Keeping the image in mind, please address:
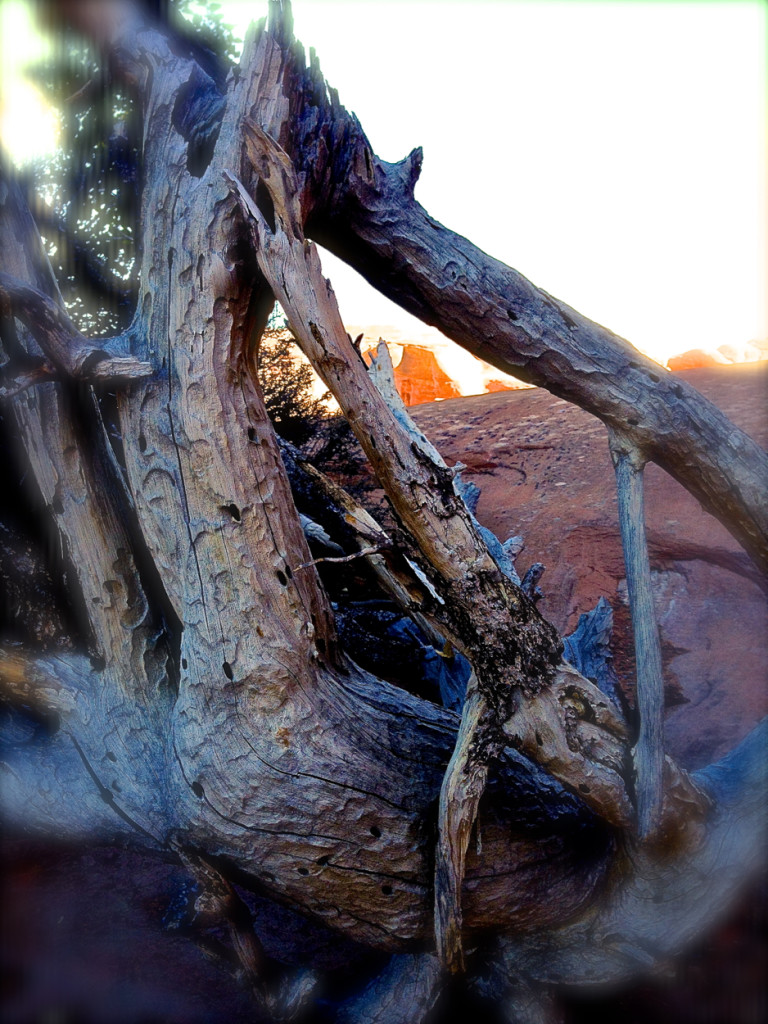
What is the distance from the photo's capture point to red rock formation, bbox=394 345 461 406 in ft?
62.4

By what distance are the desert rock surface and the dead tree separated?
143cm

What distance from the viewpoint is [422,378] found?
1934 centimetres

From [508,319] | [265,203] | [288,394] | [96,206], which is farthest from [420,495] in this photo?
[288,394]

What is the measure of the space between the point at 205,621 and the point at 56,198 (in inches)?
115

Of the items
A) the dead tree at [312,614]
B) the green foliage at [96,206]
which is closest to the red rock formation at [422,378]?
the green foliage at [96,206]

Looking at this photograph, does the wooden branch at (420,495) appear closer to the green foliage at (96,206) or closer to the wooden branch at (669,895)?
the wooden branch at (669,895)

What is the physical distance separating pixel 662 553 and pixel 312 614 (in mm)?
3457

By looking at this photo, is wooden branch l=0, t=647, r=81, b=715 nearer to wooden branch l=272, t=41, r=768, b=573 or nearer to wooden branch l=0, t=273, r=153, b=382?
wooden branch l=0, t=273, r=153, b=382

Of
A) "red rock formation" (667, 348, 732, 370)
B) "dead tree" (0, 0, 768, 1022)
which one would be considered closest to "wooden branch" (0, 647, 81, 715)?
"dead tree" (0, 0, 768, 1022)

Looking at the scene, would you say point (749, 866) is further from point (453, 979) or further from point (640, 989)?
point (453, 979)

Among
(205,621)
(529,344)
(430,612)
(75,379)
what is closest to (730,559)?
(529,344)

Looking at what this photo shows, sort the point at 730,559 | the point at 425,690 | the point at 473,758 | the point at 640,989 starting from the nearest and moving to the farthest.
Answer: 1. the point at 473,758
2. the point at 640,989
3. the point at 425,690
4. the point at 730,559

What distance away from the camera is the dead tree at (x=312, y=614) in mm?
2236

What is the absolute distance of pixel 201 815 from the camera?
2320 mm
